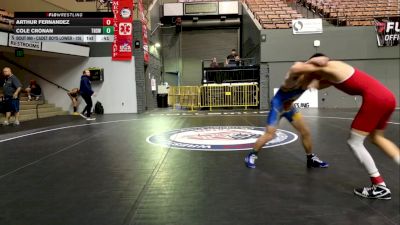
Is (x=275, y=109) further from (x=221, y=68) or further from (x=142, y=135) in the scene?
(x=221, y=68)

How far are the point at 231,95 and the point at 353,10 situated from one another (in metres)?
7.84

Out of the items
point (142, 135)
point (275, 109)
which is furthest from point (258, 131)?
point (275, 109)

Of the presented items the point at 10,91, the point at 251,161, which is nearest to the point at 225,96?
the point at 10,91

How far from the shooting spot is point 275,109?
4.39m

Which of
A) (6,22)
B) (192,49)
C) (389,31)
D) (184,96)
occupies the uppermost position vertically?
(192,49)

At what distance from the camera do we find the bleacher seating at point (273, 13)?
1781 cm

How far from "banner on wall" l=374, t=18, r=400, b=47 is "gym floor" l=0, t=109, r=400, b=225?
1165 centimetres

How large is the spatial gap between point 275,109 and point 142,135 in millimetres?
4208

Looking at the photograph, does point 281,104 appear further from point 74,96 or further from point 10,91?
point 74,96

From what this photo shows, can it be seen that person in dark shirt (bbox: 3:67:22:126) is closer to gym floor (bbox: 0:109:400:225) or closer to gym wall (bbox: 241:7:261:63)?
gym floor (bbox: 0:109:400:225)

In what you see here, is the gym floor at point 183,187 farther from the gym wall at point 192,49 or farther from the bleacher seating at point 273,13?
the gym wall at point 192,49

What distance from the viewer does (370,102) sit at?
10.5 ft
